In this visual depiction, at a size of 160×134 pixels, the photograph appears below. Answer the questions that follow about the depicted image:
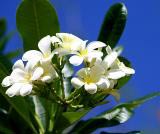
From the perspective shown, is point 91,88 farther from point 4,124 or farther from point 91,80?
point 4,124

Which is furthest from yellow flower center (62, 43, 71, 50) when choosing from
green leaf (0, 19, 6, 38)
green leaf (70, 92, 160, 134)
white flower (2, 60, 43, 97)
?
Answer: green leaf (0, 19, 6, 38)

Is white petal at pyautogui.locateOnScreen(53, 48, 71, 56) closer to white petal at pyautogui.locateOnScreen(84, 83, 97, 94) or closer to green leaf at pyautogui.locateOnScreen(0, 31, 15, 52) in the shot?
white petal at pyautogui.locateOnScreen(84, 83, 97, 94)

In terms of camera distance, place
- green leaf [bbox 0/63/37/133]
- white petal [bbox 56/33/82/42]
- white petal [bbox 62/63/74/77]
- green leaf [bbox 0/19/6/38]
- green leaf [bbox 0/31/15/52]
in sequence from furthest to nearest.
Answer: green leaf [bbox 0/19/6/38]
green leaf [bbox 0/31/15/52]
white petal [bbox 62/63/74/77]
green leaf [bbox 0/63/37/133]
white petal [bbox 56/33/82/42]

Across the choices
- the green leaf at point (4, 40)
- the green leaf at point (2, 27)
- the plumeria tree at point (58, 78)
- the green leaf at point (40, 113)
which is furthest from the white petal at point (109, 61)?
the green leaf at point (2, 27)

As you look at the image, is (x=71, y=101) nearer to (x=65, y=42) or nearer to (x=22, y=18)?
(x=65, y=42)

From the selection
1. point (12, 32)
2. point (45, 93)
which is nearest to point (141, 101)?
point (45, 93)

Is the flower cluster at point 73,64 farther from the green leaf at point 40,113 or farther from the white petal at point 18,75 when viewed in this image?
the green leaf at point 40,113
